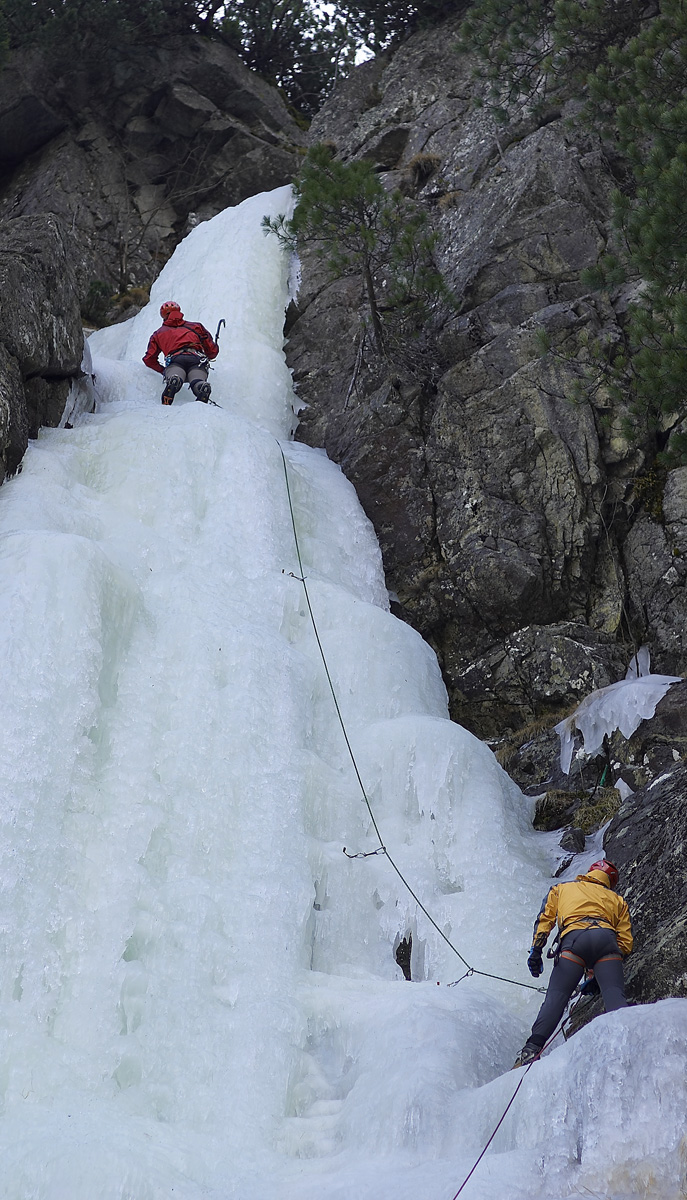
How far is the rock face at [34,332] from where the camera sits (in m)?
9.73

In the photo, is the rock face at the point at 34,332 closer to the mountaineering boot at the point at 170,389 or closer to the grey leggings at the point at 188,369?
the mountaineering boot at the point at 170,389

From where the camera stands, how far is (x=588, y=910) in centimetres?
559

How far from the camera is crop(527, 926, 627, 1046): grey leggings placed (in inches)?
212

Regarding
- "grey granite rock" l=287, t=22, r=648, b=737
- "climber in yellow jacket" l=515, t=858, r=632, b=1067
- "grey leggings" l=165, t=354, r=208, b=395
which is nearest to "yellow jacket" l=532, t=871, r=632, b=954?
"climber in yellow jacket" l=515, t=858, r=632, b=1067

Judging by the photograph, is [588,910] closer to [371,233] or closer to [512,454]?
[512,454]

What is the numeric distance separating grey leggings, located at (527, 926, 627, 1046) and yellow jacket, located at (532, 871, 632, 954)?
0.21ft

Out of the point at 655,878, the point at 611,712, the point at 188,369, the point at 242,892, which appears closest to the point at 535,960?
the point at 655,878

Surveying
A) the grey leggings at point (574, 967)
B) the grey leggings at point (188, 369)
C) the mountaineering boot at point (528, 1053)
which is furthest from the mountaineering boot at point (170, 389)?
the mountaineering boot at point (528, 1053)

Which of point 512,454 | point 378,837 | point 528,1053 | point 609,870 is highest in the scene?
point 512,454

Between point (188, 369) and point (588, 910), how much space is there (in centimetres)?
845

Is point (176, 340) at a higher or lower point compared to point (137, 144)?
lower

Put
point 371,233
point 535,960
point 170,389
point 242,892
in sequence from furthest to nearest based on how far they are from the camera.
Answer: point 371,233 → point 170,389 → point 242,892 → point 535,960

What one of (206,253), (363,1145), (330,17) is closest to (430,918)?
(363,1145)

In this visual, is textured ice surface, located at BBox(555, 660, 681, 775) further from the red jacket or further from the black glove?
the red jacket
